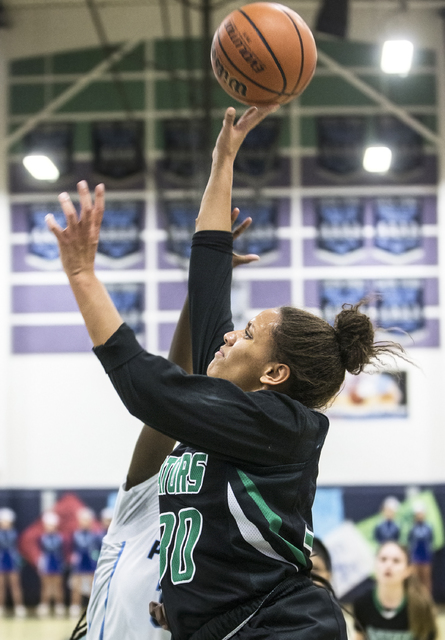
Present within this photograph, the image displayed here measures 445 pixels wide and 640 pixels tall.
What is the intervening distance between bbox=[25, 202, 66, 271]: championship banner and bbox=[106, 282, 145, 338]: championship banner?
83cm

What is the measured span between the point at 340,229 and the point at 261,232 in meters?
0.99

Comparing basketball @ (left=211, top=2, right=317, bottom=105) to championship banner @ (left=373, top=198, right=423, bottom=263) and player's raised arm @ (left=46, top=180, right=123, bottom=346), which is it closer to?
player's raised arm @ (left=46, top=180, right=123, bottom=346)

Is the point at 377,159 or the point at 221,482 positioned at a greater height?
the point at 377,159

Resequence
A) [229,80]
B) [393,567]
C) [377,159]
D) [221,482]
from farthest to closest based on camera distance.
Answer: [377,159], [393,567], [229,80], [221,482]

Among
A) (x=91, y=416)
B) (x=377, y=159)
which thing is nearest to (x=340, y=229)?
(x=377, y=159)

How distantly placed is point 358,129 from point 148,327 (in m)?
3.66

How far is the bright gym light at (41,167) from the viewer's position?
802 centimetres

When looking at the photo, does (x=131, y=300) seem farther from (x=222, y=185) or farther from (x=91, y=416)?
(x=222, y=185)

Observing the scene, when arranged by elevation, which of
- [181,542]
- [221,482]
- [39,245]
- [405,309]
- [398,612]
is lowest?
[398,612]

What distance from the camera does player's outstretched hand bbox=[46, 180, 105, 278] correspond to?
4.14 feet

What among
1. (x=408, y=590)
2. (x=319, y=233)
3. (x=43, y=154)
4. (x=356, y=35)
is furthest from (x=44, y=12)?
(x=408, y=590)

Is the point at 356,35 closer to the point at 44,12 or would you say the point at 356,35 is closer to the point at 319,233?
the point at 319,233

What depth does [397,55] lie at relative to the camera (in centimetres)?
598

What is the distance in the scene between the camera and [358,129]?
8.48 meters
